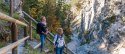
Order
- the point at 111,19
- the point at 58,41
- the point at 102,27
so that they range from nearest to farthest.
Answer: the point at 58,41
the point at 111,19
the point at 102,27

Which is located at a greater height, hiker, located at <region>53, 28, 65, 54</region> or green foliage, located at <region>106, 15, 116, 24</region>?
hiker, located at <region>53, 28, 65, 54</region>

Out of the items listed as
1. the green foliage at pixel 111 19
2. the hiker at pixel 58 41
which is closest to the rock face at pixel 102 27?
the green foliage at pixel 111 19

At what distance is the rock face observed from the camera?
2639 centimetres

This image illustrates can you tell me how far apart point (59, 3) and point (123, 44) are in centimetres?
562

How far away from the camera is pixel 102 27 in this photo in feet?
96.1

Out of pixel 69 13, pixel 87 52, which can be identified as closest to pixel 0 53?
pixel 69 13

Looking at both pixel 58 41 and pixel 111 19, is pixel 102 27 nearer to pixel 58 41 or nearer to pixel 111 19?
pixel 111 19

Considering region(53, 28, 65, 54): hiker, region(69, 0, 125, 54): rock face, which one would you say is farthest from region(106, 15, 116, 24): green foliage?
region(53, 28, 65, 54): hiker

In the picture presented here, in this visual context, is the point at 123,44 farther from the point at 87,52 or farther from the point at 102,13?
the point at 102,13

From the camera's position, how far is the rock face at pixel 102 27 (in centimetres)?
2639

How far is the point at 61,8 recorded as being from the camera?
24203 millimetres

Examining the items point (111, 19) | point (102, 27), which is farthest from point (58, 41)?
point (102, 27)

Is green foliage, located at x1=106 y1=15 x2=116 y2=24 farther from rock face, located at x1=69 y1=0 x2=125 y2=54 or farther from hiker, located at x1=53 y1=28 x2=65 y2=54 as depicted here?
hiker, located at x1=53 y1=28 x2=65 y2=54

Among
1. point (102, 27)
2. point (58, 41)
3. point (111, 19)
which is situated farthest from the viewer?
point (102, 27)
